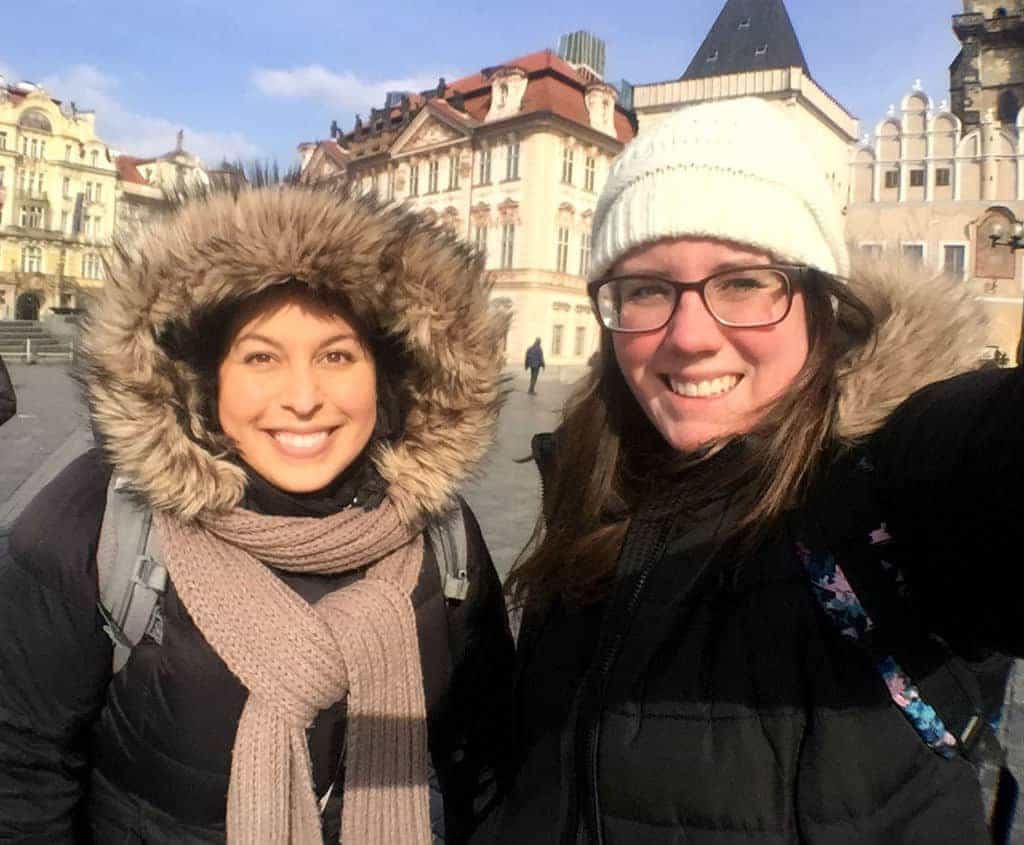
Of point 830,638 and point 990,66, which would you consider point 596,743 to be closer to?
point 830,638

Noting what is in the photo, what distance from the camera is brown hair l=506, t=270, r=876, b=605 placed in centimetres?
119

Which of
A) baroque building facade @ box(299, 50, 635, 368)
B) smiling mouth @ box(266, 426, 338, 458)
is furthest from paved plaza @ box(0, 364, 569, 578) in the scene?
baroque building facade @ box(299, 50, 635, 368)

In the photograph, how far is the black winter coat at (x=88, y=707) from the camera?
149cm

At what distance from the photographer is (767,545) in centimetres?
116

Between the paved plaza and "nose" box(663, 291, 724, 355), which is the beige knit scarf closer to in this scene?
the paved plaza

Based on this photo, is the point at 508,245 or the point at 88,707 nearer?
the point at 88,707

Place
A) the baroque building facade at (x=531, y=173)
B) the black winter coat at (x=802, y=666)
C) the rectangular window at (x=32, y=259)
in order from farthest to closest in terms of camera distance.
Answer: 1. the rectangular window at (x=32, y=259)
2. the baroque building facade at (x=531, y=173)
3. the black winter coat at (x=802, y=666)

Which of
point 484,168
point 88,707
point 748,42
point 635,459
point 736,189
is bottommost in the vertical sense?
point 88,707

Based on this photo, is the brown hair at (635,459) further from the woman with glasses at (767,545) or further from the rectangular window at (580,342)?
the rectangular window at (580,342)

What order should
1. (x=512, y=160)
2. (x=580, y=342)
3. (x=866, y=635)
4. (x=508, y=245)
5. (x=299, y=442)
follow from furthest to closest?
1. (x=580, y=342)
2. (x=508, y=245)
3. (x=512, y=160)
4. (x=299, y=442)
5. (x=866, y=635)

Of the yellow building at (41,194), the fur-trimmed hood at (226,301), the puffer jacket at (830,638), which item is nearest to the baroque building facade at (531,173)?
the yellow building at (41,194)

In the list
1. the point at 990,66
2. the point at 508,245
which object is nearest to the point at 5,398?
the point at 508,245

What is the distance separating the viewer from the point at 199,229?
1.66 metres

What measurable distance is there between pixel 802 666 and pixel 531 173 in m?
31.7
